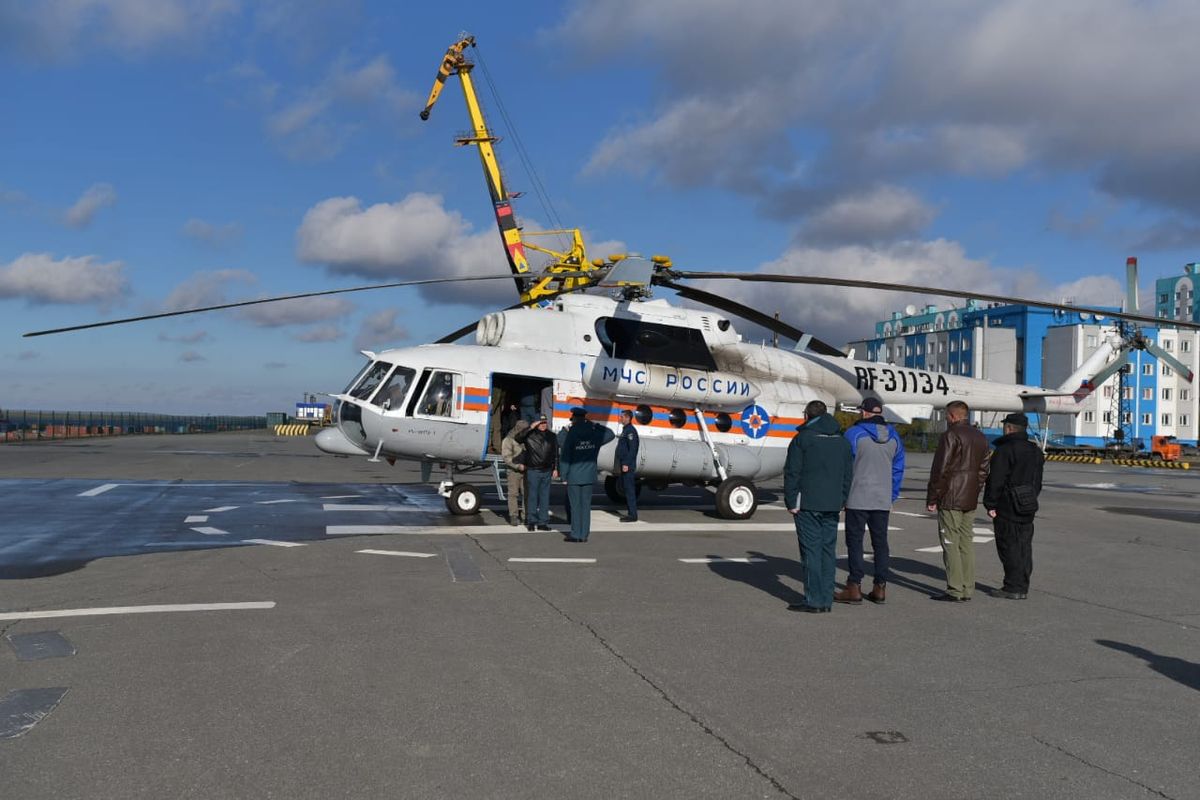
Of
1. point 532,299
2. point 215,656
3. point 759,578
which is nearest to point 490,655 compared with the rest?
point 215,656

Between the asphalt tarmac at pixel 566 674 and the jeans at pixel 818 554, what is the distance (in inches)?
10.7

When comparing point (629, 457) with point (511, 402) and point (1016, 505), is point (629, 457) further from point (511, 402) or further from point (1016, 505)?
point (1016, 505)

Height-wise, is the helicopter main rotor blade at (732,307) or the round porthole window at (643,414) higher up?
the helicopter main rotor blade at (732,307)

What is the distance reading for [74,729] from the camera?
15.4ft

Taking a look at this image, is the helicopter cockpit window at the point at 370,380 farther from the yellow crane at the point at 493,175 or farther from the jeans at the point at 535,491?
the yellow crane at the point at 493,175

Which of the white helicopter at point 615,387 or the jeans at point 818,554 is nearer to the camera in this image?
the jeans at point 818,554

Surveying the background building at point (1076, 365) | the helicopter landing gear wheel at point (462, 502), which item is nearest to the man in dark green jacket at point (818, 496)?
→ the helicopter landing gear wheel at point (462, 502)

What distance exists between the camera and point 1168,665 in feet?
20.9

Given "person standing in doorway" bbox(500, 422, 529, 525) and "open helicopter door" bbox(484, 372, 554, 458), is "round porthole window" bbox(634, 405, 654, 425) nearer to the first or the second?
"open helicopter door" bbox(484, 372, 554, 458)

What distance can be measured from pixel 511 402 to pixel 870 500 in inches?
343

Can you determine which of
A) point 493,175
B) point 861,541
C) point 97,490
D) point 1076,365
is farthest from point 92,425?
point 1076,365

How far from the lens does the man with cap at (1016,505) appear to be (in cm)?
878

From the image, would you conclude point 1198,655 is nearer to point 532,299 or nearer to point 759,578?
point 759,578

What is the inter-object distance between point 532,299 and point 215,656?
33.3ft
